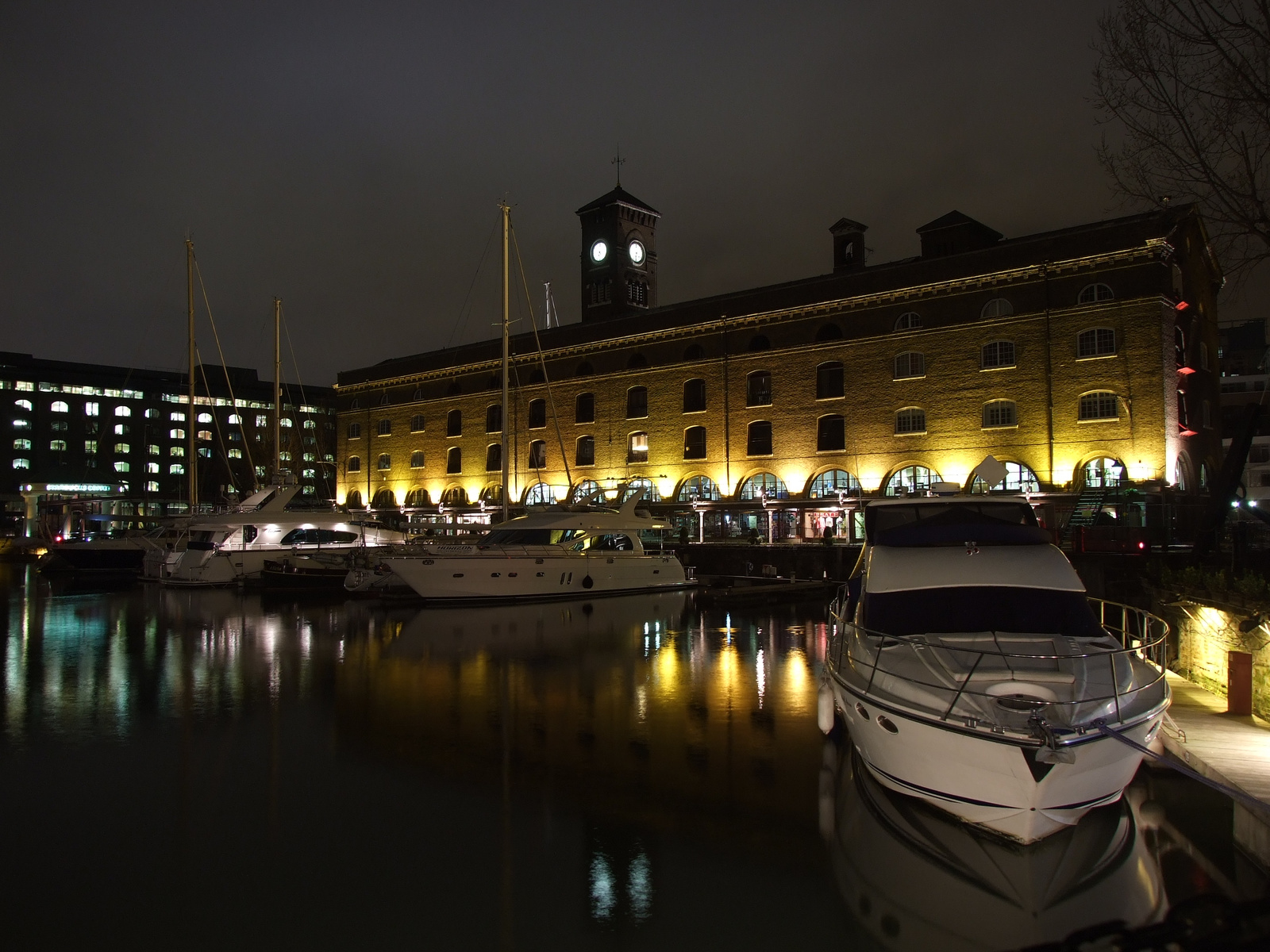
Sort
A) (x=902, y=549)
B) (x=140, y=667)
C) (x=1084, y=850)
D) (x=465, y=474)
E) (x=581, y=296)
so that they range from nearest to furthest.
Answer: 1. (x=1084, y=850)
2. (x=902, y=549)
3. (x=140, y=667)
4. (x=465, y=474)
5. (x=581, y=296)

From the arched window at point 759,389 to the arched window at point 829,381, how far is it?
2.29 m

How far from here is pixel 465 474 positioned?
50.9 m

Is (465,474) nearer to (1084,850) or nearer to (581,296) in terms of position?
(581,296)

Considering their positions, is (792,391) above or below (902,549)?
above

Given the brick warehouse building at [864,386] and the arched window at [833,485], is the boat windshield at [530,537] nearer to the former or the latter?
the brick warehouse building at [864,386]

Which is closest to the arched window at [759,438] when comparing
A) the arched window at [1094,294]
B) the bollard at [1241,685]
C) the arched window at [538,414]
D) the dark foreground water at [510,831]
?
the arched window at [538,414]

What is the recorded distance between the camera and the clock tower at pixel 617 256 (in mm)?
58594

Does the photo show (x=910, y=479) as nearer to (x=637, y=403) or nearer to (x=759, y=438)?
(x=759, y=438)

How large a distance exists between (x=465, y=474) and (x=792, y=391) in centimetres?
2010

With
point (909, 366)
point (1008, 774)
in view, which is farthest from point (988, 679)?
point (909, 366)

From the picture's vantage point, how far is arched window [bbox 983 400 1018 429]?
33.4 metres

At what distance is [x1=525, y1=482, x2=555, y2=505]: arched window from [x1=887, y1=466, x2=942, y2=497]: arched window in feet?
60.1

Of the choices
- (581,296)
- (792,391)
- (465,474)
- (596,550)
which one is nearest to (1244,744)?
(596,550)

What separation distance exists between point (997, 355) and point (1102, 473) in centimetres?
582
